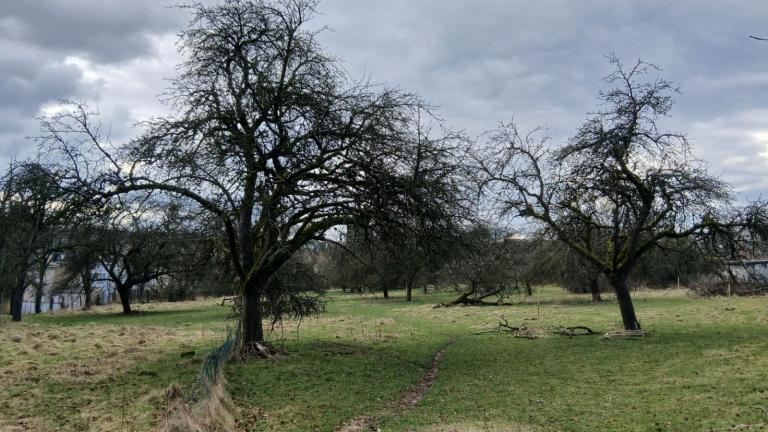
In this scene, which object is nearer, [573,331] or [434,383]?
[434,383]

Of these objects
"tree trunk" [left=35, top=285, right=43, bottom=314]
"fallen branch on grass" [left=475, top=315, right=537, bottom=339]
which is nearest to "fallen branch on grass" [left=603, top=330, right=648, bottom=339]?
"fallen branch on grass" [left=475, top=315, right=537, bottom=339]

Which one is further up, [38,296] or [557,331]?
[38,296]

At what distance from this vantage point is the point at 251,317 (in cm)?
→ 1348

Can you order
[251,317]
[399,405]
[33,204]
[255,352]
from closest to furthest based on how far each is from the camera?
[399,405] < [33,204] < [255,352] < [251,317]

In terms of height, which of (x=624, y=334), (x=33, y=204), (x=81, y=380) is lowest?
(x=624, y=334)

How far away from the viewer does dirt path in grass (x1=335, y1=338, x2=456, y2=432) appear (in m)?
7.70

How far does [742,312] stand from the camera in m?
23.5

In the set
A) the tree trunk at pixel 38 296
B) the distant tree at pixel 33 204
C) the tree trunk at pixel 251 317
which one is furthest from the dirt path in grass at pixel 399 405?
the tree trunk at pixel 38 296

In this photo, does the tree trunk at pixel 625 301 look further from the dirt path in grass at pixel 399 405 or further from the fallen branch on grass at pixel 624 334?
the dirt path in grass at pixel 399 405

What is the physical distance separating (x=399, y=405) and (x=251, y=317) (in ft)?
18.6

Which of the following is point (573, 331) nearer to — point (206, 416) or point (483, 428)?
point (483, 428)

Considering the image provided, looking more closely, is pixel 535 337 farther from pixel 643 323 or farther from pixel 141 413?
pixel 141 413

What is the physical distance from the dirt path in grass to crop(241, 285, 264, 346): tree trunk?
4.34 m

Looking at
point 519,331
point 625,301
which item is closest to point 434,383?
point 625,301
